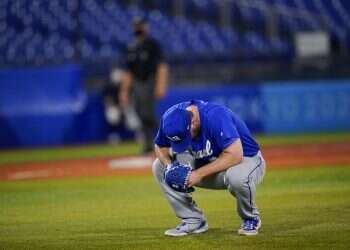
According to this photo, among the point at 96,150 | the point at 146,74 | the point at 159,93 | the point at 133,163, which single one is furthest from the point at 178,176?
the point at 96,150

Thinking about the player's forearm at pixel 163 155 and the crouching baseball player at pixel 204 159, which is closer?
the crouching baseball player at pixel 204 159

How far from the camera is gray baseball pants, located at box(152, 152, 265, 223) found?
266 inches

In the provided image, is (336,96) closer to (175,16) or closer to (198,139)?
(175,16)

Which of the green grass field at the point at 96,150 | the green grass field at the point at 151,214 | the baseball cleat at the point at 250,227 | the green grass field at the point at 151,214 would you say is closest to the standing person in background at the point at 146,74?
the green grass field at the point at 96,150

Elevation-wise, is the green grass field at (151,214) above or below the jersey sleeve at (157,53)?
below

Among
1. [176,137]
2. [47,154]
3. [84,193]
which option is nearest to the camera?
[176,137]

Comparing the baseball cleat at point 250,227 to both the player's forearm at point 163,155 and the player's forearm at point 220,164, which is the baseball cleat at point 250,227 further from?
the player's forearm at point 163,155

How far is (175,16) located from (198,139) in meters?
14.8

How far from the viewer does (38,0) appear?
19266 millimetres

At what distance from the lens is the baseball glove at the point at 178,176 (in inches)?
263

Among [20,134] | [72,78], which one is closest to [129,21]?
[72,78]

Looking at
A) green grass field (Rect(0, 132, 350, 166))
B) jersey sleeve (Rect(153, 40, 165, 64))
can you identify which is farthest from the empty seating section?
jersey sleeve (Rect(153, 40, 165, 64))

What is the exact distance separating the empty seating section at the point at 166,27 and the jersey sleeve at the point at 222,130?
12.9m

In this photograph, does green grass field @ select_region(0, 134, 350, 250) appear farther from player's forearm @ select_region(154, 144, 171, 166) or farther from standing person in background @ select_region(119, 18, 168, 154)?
standing person in background @ select_region(119, 18, 168, 154)
